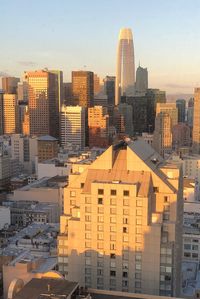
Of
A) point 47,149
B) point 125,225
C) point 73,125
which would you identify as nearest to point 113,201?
point 125,225

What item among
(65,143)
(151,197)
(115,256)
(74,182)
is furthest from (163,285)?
(65,143)

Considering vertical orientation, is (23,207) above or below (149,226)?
below

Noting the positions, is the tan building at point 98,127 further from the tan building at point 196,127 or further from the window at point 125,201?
the window at point 125,201

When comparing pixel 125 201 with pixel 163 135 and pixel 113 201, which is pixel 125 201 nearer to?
pixel 113 201

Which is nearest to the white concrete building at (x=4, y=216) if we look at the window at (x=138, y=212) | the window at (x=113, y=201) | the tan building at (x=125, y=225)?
the tan building at (x=125, y=225)

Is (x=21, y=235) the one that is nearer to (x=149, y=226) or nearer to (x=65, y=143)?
(x=149, y=226)

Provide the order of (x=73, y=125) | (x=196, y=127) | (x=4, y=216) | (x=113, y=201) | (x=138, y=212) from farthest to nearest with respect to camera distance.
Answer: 1. (x=196, y=127)
2. (x=73, y=125)
3. (x=4, y=216)
4. (x=113, y=201)
5. (x=138, y=212)
